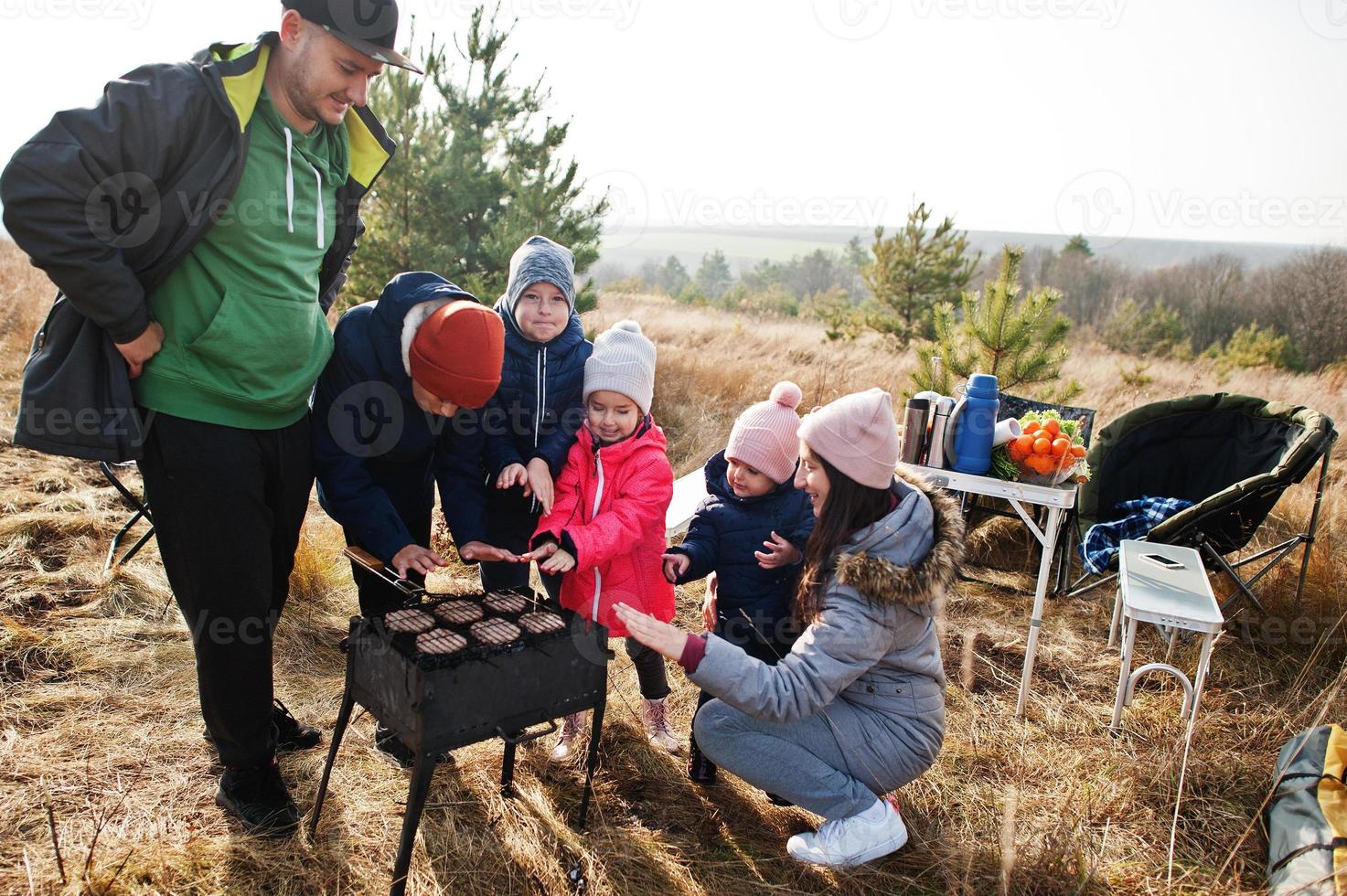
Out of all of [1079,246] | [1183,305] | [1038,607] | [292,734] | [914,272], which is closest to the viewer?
[292,734]

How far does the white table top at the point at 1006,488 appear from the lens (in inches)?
142

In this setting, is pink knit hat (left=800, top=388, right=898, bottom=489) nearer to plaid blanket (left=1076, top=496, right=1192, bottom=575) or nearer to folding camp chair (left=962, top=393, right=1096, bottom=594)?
folding camp chair (left=962, top=393, right=1096, bottom=594)

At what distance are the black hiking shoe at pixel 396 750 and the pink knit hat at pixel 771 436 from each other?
4.94ft

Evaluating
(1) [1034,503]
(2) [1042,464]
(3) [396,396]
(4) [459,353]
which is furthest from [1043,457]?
(3) [396,396]

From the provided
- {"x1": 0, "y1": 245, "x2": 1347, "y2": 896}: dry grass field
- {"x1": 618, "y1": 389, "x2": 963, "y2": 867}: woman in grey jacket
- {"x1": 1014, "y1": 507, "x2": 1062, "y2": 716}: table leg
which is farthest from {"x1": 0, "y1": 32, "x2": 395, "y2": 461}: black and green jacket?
{"x1": 1014, "y1": 507, "x2": 1062, "y2": 716}: table leg

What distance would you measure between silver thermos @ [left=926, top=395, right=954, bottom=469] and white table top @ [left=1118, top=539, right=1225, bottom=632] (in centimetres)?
92

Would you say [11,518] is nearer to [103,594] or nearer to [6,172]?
[103,594]

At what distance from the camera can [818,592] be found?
2.52m

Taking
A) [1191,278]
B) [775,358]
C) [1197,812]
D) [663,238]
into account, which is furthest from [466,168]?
[663,238]

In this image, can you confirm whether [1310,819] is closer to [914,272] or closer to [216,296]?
[216,296]

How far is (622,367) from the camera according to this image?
288cm

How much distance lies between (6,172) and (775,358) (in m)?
10.8

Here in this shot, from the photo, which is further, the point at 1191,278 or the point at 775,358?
the point at 1191,278

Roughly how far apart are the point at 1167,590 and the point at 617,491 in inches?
93.8
